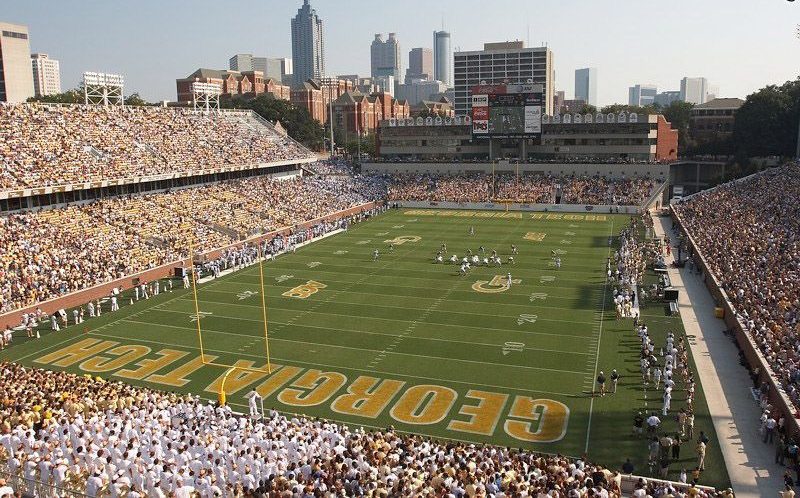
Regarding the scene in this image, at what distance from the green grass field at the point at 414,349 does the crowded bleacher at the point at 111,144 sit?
39.4 ft

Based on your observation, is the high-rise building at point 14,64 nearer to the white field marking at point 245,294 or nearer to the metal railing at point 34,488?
the white field marking at point 245,294

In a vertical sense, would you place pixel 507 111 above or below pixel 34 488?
above

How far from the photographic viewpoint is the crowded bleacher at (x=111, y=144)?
122 ft

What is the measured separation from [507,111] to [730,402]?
50.4 meters

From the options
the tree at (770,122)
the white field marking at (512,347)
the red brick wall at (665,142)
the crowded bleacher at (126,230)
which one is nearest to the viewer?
the white field marking at (512,347)

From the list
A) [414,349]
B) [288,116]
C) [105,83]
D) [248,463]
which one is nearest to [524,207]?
[105,83]

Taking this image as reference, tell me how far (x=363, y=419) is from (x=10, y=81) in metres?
144

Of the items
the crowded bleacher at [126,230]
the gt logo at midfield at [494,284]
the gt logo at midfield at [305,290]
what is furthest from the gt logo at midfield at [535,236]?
the gt logo at midfield at [305,290]

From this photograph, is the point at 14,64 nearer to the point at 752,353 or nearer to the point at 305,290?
the point at 305,290

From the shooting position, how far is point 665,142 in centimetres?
7331

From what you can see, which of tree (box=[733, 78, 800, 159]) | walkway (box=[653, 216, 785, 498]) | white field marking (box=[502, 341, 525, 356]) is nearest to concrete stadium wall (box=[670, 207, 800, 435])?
walkway (box=[653, 216, 785, 498])

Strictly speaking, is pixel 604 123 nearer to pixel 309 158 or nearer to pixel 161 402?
pixel 309 158

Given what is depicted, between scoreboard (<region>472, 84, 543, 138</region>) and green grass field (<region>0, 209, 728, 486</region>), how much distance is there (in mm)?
30226

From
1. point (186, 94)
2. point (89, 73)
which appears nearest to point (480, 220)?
point (89, 73)
